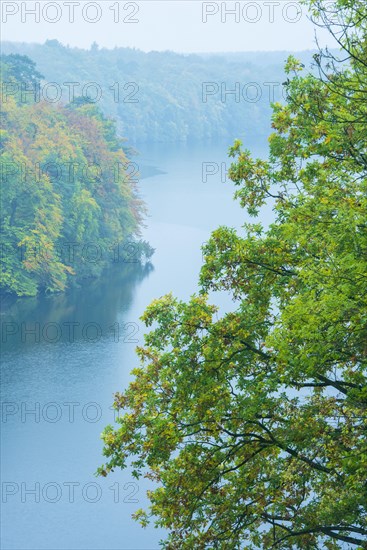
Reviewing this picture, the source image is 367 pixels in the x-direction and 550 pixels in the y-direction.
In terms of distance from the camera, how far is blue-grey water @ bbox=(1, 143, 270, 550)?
32.7 meters

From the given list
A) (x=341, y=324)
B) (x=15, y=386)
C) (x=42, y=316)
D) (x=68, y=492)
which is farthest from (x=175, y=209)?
(x=341, y=324)

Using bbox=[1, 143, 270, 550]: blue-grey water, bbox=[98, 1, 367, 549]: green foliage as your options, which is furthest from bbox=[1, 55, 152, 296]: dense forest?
bbox=[98, 1, 367, 549]: green foliage

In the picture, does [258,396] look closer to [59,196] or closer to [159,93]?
[59,196]

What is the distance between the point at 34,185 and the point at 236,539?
49.5m

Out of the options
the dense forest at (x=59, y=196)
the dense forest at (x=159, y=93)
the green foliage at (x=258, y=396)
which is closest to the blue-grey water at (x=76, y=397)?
the dense forest at (x=59, y=196)

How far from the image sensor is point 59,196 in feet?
214

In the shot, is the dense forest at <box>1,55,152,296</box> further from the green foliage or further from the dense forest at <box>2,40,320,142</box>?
the dense forest at <box>2,40,320,142</box>

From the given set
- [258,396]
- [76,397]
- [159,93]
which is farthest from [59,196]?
[159,93]

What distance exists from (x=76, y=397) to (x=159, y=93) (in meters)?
113

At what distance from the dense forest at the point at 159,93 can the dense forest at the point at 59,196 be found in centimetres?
6049

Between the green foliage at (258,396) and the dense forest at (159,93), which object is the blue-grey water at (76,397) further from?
the dense forest at (159,93)

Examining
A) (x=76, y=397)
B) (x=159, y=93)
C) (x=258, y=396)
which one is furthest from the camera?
(x=159, y=93)

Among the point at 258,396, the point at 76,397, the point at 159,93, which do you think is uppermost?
the point at 159,93

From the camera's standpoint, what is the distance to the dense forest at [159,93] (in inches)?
5694
